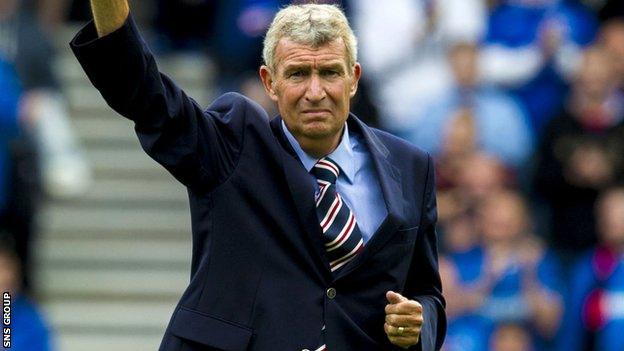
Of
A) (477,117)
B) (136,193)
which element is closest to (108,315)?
(136,193)

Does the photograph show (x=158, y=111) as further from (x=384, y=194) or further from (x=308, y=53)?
(x=384, y=194)

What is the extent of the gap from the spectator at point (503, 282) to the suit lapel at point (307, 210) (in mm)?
4414

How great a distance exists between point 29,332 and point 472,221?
2.59 m

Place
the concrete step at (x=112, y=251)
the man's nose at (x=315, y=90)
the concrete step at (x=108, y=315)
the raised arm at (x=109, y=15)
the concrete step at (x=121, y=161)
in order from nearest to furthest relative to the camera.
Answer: the raised arm at (x=109, y=15), the man's nose at (x=315, y=90), the concrete step at (x=108, y=315), the concrete step at (x=112, y=251), the concrete step at (x=121, y=161)

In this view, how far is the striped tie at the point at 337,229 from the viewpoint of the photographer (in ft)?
15.1

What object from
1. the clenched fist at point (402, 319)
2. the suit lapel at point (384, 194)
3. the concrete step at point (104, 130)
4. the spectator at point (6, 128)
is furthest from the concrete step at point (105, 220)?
the clenched fist at point (402, 319)

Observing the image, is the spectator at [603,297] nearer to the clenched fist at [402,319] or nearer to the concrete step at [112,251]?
the concrete step at [112,251]

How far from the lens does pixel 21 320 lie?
8.27 m

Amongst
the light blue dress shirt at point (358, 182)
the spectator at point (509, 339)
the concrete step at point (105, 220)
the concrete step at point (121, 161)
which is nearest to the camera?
the light blue dress shirt at point (358, 182)

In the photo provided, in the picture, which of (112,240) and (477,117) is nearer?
(477,117)

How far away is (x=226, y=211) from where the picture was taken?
4523 mm

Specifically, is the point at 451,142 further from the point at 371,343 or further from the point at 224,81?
the point at 371,343

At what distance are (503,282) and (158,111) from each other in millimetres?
4966

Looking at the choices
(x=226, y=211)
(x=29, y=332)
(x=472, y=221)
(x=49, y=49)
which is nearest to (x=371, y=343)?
(x=226, y=211)
